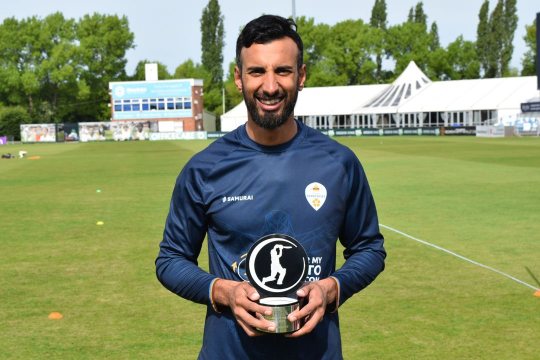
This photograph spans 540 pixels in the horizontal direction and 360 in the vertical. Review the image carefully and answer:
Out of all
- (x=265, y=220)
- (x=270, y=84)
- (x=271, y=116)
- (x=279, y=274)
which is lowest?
(x=279, y=274)

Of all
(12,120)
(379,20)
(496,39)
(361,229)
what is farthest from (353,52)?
(361,229)

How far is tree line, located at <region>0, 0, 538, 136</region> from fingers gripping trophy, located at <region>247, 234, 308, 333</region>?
103 metres

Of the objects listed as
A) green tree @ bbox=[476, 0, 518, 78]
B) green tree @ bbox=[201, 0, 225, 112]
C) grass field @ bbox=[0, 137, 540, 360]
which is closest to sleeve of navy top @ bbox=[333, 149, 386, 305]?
grass field @ bbox=[0, 137, 540, 360]

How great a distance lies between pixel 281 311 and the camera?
2480 mm

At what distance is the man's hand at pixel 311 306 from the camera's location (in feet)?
8.30

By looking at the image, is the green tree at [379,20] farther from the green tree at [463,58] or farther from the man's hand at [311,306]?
the man's hand at [311,306]

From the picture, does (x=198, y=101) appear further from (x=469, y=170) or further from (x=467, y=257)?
(x=467, y=257)

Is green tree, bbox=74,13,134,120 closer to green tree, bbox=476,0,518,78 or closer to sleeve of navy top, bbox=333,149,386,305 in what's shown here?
green tree, bbox=476,0,518,78

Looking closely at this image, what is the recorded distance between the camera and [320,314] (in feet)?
8.63

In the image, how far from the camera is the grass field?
740 centimetres

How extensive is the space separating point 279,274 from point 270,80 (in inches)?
30.7

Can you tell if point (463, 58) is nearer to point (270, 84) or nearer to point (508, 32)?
point (508, 32)

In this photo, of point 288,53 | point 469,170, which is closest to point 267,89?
point 288,53

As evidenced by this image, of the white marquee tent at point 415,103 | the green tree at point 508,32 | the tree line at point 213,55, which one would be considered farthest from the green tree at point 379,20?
the white marquee tent at point 415,103
